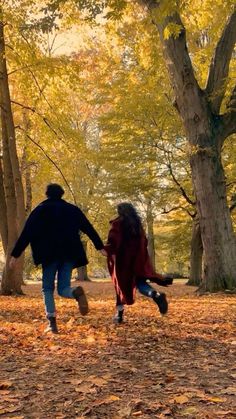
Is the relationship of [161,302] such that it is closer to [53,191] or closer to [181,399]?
[53,191]

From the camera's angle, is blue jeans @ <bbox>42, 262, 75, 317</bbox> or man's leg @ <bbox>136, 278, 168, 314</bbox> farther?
man's leg @ <bbox>136, 278, 168, 314</bbox>

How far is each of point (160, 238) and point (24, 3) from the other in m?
19.6

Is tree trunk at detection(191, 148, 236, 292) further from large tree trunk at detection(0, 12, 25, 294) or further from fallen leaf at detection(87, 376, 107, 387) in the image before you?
fallen leaf at detection(87, 376, 107, 387)

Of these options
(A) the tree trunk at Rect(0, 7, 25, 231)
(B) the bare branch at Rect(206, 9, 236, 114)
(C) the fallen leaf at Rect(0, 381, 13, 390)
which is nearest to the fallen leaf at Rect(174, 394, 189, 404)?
(C) the fallen leaf at Rect(0, 381, 13, 390)

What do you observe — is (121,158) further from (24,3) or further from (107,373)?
(107,373)

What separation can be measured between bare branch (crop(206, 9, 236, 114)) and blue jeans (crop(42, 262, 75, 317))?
728 cm

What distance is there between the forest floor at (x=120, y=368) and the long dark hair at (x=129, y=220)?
4.14 ft

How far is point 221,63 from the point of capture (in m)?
11.9

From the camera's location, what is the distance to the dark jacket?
5.80 m

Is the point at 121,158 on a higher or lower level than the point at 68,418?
higher

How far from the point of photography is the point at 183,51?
11680 millimetres

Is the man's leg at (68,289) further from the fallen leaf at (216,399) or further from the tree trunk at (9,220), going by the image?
the tree trunk at (9,220)

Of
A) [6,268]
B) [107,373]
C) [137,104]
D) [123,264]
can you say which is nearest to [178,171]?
[137,104]

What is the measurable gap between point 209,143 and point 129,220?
247 inches
